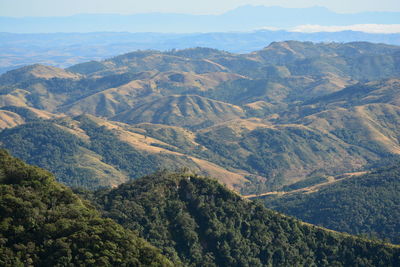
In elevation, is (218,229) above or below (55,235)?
below

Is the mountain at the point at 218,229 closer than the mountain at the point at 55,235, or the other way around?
the mountain at the point at 55,235

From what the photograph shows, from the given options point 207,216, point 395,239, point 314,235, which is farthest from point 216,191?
point 395,239

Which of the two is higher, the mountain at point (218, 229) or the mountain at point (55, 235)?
the mountain at point (55, 235)

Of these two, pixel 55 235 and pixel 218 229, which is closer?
pixel 55 235

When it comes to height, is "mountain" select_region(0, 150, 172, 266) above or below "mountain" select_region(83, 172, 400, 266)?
above
